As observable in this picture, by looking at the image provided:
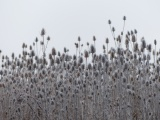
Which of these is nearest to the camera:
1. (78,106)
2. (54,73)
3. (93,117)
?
(93,117)

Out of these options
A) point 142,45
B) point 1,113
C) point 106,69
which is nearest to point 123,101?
point 106,69

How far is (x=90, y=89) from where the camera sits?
21.2ft

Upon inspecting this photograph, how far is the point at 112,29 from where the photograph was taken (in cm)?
578

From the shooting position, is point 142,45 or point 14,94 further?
Result: point 14,94

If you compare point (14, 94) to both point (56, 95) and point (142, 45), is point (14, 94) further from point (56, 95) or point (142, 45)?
point (142, 45)

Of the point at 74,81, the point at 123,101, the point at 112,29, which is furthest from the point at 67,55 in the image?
the point at 123,101

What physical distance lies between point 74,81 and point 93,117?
89 cm

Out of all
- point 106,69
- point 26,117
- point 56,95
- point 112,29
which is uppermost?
point 112,29

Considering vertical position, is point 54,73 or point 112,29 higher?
point 112,29

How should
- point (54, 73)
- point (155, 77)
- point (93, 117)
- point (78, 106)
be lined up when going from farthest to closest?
1. point (54, 73)
2. point (155, 77)
3. point (78, 106)
4. point (93, 117)

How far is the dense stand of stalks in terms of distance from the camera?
A: 16.9 ft

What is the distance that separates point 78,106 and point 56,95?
20.0 inches

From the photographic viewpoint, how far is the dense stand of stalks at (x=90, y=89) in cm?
514

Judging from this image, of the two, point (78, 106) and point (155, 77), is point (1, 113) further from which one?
point (155, 77)
